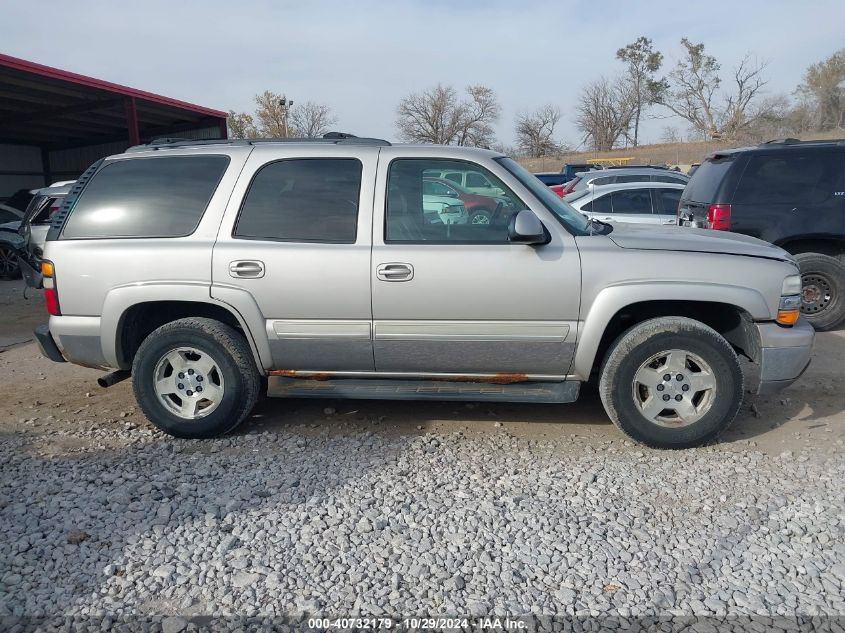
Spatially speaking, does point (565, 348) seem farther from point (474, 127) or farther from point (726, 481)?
point (474, 127)

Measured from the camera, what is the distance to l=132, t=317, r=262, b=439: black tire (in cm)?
449

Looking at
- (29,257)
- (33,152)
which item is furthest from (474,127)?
(29,257)

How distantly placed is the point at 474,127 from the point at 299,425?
171 ft

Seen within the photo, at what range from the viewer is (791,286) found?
4.21 m

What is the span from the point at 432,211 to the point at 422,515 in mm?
1944

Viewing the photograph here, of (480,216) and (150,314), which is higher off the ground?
(480,216)

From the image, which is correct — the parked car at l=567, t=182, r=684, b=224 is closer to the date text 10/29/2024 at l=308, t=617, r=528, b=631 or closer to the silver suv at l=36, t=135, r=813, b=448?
the silver suv at l=36, t=135, r=813, b=448

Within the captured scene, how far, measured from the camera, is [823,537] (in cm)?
325

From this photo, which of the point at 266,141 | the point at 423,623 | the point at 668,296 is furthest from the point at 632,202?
the point at 423,623

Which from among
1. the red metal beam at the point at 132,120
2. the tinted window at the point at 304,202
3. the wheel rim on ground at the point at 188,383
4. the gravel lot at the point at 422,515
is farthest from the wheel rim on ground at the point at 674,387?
the red metal beam at the point at 132,120

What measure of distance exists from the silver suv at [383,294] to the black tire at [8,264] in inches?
378

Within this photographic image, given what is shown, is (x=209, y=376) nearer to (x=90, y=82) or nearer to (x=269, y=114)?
(x=90, y=82)

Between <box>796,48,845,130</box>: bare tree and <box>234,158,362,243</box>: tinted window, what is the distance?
204 feet

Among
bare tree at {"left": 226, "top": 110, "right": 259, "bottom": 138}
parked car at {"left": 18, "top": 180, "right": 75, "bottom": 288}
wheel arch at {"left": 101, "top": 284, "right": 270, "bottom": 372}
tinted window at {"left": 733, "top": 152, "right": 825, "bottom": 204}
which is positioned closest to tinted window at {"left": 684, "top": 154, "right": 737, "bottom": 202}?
tinted window at {"left": 733, "top": 152, "right": 825, "bottom": 204}
